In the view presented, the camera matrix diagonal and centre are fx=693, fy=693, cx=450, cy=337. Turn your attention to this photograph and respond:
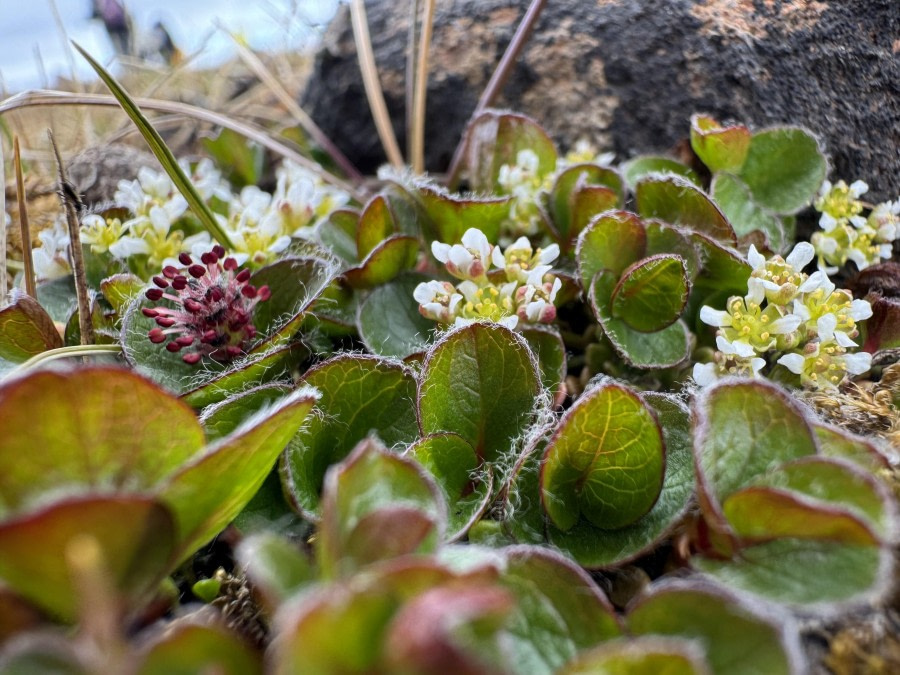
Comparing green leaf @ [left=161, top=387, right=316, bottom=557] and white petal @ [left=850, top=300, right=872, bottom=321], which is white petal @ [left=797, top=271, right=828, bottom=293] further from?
green leaf @ [left=161, top=387, right=316, bottom=557]

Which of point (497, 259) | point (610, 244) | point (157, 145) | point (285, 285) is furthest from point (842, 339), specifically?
point (157, 145)

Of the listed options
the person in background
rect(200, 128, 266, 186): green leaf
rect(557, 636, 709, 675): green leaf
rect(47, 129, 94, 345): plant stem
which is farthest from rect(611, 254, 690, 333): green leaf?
the person in background

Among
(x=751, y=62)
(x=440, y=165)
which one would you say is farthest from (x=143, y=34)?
(x=751, y=62)

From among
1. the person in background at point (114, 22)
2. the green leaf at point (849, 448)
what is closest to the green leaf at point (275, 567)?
the green leaf at point (849, 448)

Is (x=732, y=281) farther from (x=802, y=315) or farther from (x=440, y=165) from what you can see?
(x=440, y=165)

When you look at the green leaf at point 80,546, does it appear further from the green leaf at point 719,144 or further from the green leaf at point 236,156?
the green leaf at point 236,156
